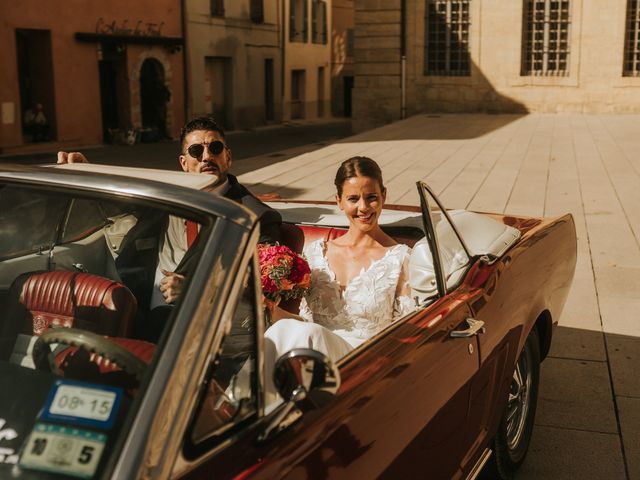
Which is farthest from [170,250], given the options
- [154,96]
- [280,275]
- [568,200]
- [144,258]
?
[154,96]

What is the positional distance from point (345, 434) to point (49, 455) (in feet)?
2.38

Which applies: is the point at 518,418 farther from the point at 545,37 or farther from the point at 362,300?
the point at 545,37

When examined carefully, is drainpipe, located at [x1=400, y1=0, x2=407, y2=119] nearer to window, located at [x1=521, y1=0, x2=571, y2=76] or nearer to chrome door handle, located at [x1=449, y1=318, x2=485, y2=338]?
window, located at [x1=521, y1=0, x2=571, y2=76]

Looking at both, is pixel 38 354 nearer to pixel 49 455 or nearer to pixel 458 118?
pixel 49 455

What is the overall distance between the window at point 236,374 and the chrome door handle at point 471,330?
1.07 meters

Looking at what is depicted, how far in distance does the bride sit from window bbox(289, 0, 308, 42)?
38301 mm

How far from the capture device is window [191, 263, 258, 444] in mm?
1919

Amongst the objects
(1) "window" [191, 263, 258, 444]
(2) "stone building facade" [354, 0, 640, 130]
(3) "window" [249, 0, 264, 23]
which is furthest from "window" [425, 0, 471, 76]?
(1) "window" [191, 263, 258, 444]

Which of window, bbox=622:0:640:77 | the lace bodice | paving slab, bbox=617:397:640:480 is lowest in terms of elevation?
paving slab, bbox=617:397:640:480

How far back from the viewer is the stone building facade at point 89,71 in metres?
23.8

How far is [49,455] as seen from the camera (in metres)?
1.80

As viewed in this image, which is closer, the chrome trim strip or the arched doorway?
the chrome trim strip

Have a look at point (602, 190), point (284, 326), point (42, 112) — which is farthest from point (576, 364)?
point (42, 112)

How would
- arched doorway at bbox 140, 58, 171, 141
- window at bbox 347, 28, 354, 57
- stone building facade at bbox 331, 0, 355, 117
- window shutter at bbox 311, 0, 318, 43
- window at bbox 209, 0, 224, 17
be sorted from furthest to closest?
window at bbox 347, 28, 354, 57 → stone building facade at bbox 331, 0, 355, 117 → window shutter at bbox 311, 0, 318, 43 → window at bbox 209, 0, 224, 17 → arched doorway at bbox 140, 58, 171, 141
